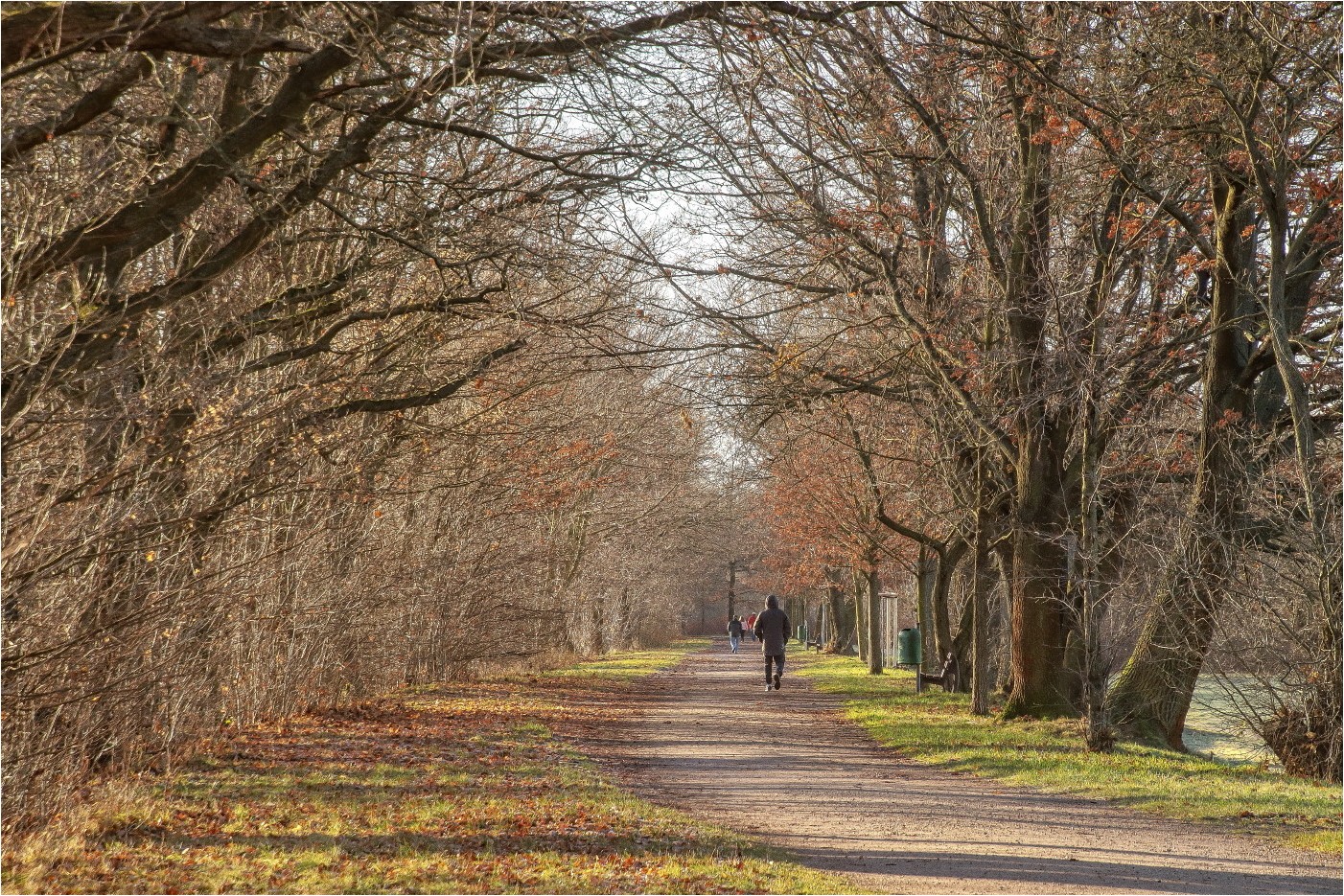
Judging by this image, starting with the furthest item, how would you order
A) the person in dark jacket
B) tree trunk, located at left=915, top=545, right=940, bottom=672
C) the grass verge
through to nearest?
tree trunk, located at left=915, top=545, right=940, bottom=672
the person in dark jacket
the grass verge

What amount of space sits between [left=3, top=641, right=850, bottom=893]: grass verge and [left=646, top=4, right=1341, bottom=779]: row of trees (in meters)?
4.60

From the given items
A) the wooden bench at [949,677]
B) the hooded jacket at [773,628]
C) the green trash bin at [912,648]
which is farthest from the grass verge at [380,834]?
the green trash bin at [912,648]

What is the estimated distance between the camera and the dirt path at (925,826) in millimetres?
7367

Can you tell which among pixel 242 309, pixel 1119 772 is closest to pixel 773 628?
pixel 1119 772

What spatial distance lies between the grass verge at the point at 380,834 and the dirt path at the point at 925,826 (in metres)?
0.72

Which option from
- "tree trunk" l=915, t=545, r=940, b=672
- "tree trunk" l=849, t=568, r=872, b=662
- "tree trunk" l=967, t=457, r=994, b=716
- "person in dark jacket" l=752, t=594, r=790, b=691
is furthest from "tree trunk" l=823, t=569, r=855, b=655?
"tree trunk" l=967, t=457, r=994, b=716

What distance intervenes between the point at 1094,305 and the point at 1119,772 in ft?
20.8

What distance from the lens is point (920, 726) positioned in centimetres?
1650

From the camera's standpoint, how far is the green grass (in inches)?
376

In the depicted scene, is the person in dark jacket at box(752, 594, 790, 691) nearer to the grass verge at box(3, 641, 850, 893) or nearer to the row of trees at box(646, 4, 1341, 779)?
the row of trees at box(646, 4, 1341, 779)

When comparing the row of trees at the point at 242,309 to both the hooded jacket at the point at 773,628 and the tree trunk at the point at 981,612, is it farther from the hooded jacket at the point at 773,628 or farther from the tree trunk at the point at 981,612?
the hooded jacket at the point at 773,628

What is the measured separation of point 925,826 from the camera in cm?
926

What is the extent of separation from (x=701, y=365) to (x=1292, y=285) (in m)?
7.67

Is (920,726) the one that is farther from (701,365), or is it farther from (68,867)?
(68,867)
